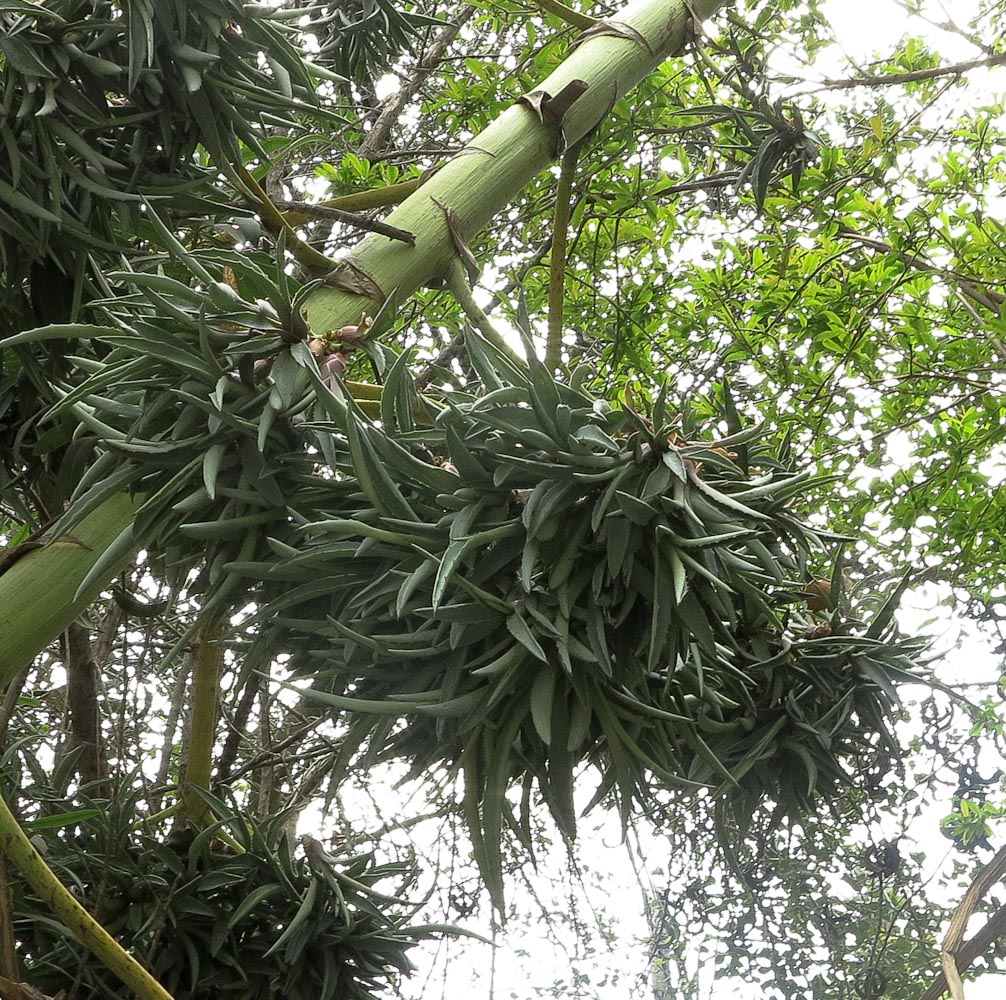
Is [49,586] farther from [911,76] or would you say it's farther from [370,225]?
[911,76]

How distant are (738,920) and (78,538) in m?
0.73

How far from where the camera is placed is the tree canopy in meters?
0.49

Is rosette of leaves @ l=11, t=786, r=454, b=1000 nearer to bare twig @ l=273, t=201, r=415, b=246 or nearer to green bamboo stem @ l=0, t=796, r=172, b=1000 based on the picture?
green bamboo stem @ l=0, t=796, r=172, b=1000

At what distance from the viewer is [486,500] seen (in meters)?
0.48

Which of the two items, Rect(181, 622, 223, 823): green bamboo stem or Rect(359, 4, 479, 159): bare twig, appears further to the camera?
Rect(359, 4, 479, 159): bare twig

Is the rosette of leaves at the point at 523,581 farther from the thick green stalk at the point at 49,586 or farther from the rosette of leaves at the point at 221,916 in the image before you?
the rosette of leaves at the point at 221,916

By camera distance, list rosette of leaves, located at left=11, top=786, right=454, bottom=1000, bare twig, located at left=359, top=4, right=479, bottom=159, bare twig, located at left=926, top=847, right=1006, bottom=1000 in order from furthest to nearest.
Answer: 1. bare twig, located at left=359, top=4, right=479, bottom=159
2. bare twig, located at left=926, top=847, right=1006, bottom=1000
3. rosette of leaves, located at left=11, top=786, right=454, bottom=1000

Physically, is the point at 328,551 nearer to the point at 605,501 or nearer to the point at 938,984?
the point at 605,501

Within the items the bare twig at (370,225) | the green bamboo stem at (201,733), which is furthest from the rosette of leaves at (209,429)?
the green bamboo stem at (201,733)

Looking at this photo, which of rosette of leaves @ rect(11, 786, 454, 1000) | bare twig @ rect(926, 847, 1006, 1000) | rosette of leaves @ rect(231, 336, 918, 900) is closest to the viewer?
rosette of leaves @ rect(231, 336, 918, 900)

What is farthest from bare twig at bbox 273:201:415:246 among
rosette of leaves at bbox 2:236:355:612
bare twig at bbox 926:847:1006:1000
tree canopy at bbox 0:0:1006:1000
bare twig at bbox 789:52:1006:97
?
bare twig at bbox 926:847:1006:1000

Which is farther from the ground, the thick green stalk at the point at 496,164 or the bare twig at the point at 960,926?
the thick green stalk at the point at 496,164

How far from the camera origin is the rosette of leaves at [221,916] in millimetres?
725

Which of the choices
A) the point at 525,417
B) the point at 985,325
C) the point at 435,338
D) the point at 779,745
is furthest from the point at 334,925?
the point at 435,338
